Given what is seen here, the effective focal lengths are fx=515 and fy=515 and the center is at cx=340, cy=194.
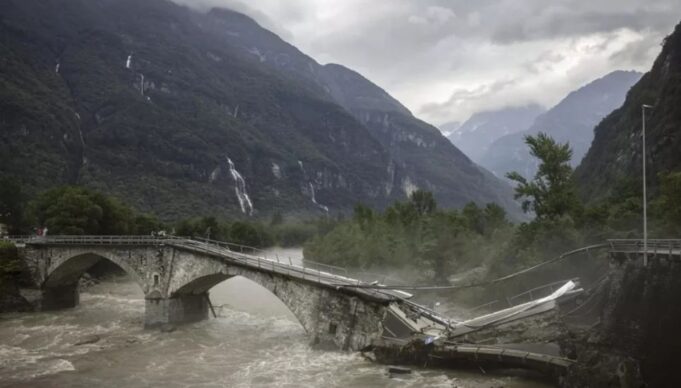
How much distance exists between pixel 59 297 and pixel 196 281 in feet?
65.7

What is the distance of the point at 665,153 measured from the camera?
204 feet

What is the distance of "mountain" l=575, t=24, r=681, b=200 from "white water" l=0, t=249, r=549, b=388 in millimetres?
→ 44877

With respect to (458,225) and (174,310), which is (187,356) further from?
(458,225)

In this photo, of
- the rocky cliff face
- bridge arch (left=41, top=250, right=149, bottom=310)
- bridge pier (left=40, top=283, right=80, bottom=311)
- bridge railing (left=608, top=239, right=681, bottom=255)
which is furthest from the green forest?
the rocky cliff face

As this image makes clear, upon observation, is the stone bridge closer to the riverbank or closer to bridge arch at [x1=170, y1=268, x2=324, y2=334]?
bridge arch at [x1=170, y1=268, x2=324, y2=334]

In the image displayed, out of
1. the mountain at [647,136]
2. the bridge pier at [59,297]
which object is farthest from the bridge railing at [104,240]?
the mountain at [647,136]

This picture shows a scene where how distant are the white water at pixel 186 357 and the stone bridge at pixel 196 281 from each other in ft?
5.54

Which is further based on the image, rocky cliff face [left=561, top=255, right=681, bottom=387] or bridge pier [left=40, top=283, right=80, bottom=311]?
bridge pier [left=40, top=283, right=80, bottom=311]

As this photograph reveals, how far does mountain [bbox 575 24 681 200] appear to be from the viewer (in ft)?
207

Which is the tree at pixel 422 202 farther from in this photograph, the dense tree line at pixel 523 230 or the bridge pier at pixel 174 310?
the bridge pier at pixel 174 310

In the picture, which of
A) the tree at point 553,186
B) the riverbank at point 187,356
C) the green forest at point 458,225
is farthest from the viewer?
the tree at point 553,186

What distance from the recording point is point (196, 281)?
4231 cm

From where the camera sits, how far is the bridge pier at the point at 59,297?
51.1m

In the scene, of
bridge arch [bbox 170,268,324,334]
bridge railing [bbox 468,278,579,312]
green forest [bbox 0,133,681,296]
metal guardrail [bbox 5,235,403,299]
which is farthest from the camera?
green forest [bbox 0,133,681,296]
